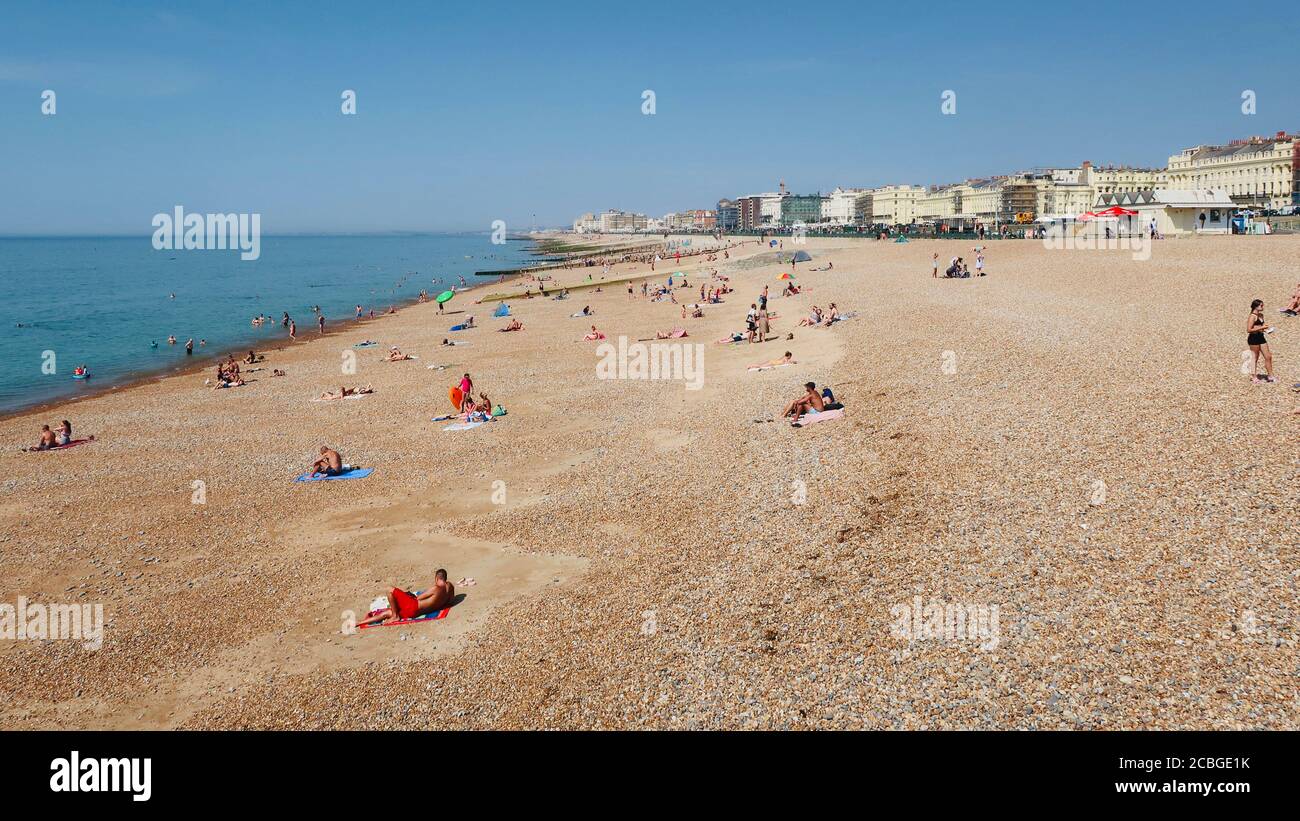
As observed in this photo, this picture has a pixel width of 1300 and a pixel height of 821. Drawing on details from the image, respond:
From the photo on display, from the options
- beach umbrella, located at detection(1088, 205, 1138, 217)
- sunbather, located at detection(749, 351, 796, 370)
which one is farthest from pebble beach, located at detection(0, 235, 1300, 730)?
beach umbrella, located at detection(1088, 205, 1138, 217)

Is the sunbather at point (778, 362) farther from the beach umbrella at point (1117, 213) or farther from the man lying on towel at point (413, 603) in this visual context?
the beach umbrella at point (1117, 213)

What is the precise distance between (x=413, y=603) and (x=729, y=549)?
448 centimetres

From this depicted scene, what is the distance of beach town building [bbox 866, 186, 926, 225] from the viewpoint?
146m

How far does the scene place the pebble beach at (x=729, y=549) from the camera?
719 cm

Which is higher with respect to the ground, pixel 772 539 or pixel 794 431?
pixel 794 431

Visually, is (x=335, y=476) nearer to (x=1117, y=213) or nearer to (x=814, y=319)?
(x=814, y=319)

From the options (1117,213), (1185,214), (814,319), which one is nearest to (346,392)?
(814,319)

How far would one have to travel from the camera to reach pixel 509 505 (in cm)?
1391

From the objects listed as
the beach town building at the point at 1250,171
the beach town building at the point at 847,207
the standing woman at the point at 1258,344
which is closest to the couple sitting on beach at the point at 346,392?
the standing woman at the point at 1258,344

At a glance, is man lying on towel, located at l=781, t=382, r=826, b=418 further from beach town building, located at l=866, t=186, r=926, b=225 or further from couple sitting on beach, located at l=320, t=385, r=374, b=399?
beach town building, located at l=866, t=186, r=926, b=225

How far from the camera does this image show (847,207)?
618 ft
